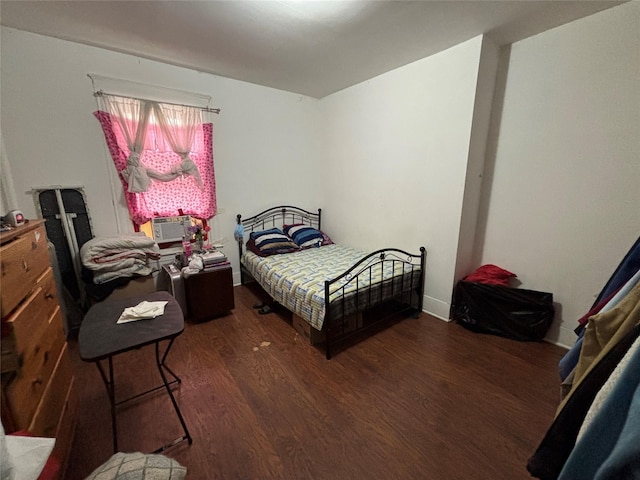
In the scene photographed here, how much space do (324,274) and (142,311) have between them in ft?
5.21

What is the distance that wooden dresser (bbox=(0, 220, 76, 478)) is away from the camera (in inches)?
35.7

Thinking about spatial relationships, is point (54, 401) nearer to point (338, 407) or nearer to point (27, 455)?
point (27, 455)

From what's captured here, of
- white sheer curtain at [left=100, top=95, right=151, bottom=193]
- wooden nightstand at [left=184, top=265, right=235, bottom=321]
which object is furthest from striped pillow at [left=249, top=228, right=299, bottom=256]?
white sheer curtain at [left=100, top=95, right=151, bottom=193]

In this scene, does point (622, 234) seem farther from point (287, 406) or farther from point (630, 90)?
point (287, 406)

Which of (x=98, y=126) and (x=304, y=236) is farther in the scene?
(x=304, y=236)

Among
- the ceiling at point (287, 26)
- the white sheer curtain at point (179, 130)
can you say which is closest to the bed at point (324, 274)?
the white sheer curtain at point (179, 130)

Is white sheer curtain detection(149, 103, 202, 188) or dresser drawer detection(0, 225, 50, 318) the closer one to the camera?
dresser drawer detection(0, 225, 50, 318)

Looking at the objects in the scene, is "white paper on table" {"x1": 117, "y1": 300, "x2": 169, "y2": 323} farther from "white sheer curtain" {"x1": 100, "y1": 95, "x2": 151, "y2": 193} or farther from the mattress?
"white sheer curtain" {"x1": 100, "y1": 95, "x2": 151, "y2": 193}

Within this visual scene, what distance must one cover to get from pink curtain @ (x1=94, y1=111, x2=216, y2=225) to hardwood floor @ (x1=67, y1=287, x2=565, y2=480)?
1.43 m

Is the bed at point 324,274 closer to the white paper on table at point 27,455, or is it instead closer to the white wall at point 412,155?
the white wall at point 412,155

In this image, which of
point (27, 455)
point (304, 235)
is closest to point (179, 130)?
point (304, 235)

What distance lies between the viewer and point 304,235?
3.72 metres

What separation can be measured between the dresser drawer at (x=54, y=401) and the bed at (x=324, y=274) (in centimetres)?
→ 153

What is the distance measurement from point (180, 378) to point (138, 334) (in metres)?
0.86
